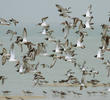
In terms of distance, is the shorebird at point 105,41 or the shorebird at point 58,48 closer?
the shorebird at point 105,41

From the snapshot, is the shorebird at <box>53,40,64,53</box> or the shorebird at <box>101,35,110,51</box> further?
the shorebird at <box>53,40,64,53</box>

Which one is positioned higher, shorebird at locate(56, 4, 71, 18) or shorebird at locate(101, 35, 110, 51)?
shorebird at locate(56, 4, 71, 18)

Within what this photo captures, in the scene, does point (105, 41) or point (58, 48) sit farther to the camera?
point (58, 48)

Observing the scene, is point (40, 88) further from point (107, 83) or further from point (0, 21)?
point (0, 21)

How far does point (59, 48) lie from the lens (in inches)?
861

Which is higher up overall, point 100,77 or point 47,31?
point 47,31

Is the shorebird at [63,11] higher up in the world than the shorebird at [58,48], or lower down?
higher up

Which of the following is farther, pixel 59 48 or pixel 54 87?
pixel 54 87

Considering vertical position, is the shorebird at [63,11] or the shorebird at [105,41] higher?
the shorebird at [63,11]

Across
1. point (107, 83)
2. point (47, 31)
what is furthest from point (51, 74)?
point (47, 31)

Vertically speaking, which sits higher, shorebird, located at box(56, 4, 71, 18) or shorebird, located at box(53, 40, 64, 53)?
shorebird, located at box(56, 4, 71, 18)

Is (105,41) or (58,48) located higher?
(105,41)

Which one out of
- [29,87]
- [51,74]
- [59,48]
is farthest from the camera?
[51,74]

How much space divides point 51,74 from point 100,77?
4294mm
